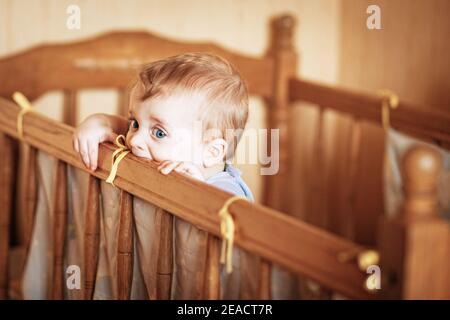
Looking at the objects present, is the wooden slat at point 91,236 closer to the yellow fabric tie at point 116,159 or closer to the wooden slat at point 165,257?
the yellow fabric tie at point 116,159

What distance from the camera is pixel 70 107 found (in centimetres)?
178

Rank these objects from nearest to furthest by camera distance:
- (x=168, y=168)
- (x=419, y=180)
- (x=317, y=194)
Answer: (x=419, y=180)
(x=168, y=168)
(x=317, y=194)

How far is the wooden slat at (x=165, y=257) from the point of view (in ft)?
3.47

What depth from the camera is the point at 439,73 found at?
6.23 ft

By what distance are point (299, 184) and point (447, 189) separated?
90 cm

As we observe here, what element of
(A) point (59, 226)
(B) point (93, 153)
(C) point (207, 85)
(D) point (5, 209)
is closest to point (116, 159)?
(B) point (93, 153)

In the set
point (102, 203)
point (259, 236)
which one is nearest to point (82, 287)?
point (102, 203)

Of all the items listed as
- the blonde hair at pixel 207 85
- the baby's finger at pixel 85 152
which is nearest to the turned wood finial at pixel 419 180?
the blonde hair at pixel 207 85

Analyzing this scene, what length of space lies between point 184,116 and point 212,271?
27 centimetres

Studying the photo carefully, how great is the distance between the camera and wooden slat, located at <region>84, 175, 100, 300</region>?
1.21m

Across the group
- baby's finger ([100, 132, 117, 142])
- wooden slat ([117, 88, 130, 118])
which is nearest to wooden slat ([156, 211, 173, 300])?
baby's finger ([100, 132, 117, 142])

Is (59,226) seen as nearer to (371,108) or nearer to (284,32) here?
(371,108)

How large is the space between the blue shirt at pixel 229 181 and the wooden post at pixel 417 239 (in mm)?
454
